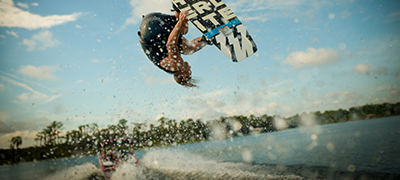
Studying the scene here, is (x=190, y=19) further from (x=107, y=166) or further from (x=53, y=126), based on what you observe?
(x=53, y=126)

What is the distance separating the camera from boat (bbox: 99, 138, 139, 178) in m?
13.4

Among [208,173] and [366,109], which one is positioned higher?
[208,173]

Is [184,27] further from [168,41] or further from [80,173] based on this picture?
[80,173]

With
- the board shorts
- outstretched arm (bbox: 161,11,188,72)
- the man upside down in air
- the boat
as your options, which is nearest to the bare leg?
the man upside down in air

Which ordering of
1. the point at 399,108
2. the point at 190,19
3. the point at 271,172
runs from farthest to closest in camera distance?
the point at 399,108 → the point at 271,172 → the point at 190,19

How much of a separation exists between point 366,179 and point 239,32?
664 centimetres

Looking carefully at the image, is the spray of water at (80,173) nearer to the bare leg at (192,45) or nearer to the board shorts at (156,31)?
the board shorts at (156,31)

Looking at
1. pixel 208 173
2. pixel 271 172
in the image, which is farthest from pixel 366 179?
pixel 208 173

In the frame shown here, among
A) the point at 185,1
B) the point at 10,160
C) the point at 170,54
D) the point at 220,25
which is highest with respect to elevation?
the point at 185,1

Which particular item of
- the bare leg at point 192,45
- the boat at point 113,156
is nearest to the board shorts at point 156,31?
the bare leg at point 192,45

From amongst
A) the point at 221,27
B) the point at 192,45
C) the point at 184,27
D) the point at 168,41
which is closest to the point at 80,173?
the point at 192,45

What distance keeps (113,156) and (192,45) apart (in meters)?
13.4

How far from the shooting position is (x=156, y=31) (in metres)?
3.73

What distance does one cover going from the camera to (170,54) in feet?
12.1
